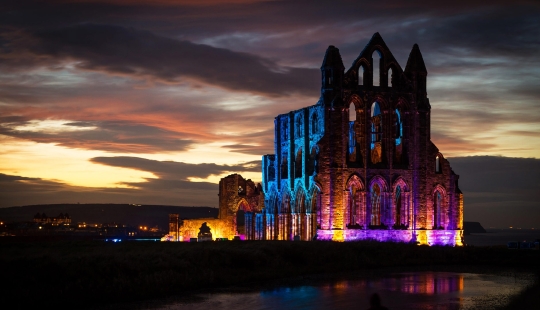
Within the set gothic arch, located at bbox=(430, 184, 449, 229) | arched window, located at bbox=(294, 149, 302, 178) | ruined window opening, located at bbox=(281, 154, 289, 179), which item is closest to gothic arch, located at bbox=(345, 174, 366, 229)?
arched window, located at bbox=(294, 149, 302, 178)

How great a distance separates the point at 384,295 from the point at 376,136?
109 ft

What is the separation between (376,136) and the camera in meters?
67.9

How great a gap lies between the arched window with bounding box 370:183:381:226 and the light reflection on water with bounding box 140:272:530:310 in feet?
66.4

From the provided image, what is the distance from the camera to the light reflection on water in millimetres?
32375

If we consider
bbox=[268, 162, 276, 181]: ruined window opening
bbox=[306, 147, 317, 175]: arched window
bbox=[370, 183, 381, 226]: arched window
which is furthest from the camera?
bbox=[268, 162, 276, 181]: ruined window opening

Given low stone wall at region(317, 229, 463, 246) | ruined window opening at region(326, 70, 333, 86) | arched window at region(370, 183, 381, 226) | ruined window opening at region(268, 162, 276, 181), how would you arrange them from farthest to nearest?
1. ruined window opening at region(268, 162, 276, 181)
2. arched window at region(370, 183, 381, 226)
3. ruined window opening at region(326, 70, 333, 86)
4. low stone wall at region(317, 229, 463, 246)

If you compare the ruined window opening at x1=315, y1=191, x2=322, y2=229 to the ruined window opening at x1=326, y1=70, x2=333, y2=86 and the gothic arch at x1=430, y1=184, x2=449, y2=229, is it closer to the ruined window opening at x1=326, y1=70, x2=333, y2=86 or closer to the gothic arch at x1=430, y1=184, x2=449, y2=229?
the ruined window opening at x1=326, y1=70, x2=333, y2=86

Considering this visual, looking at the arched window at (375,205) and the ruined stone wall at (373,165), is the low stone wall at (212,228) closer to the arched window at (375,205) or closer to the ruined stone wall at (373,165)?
the ruined stone wall at (373,165)

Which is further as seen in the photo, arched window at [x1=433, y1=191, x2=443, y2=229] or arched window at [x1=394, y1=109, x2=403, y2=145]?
arched window at [x1=433, y1=191, x2=443, y2=229]

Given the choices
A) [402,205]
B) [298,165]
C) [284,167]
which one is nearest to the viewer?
[402,205]

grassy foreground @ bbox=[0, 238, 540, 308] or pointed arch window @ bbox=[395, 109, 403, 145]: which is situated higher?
pointed arch window @ bbox=[395, 109, 403, 145]

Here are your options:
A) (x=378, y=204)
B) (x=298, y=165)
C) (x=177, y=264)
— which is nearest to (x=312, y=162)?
(x=298, y=165)

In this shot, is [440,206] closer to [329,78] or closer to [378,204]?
[378,204]

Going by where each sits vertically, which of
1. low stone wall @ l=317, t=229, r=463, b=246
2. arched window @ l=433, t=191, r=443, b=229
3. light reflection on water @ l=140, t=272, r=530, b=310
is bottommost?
light reflection on water @ l=140, t=272, r=530, b=310
